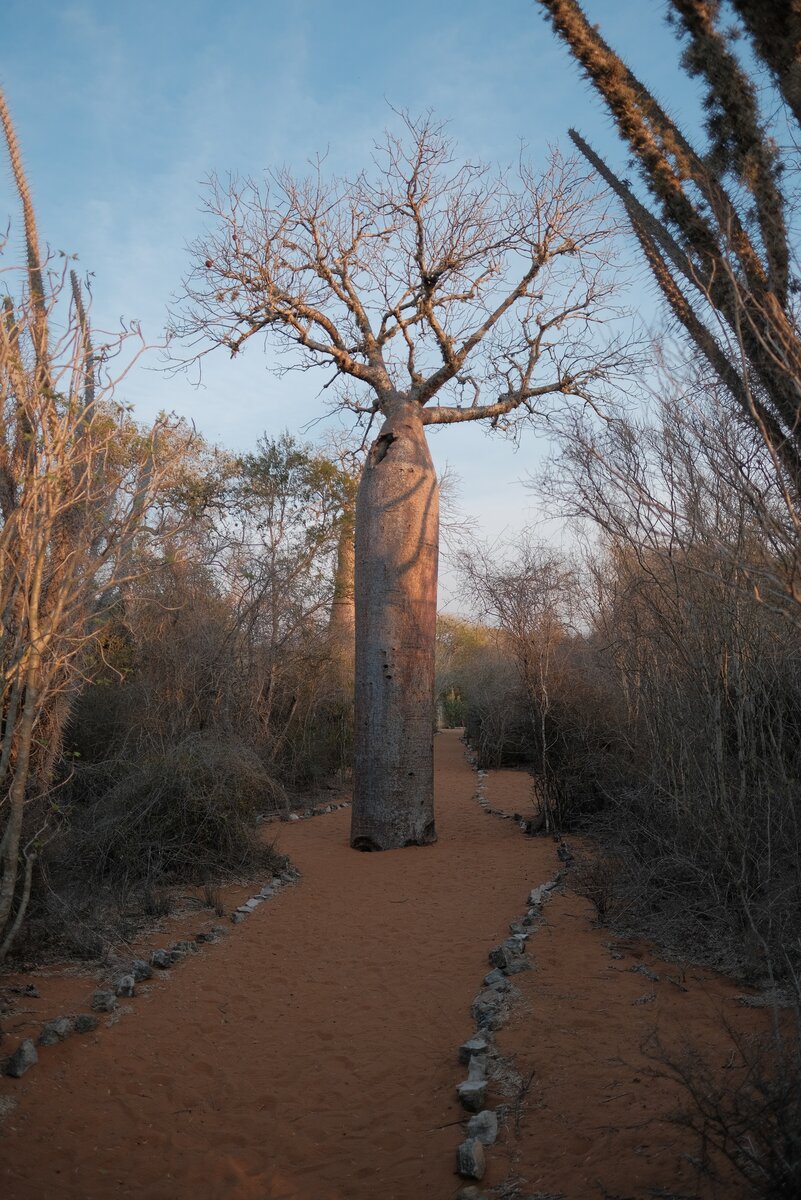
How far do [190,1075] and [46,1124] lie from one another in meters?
0.55

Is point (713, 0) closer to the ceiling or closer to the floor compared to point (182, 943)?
closer to the ceiling

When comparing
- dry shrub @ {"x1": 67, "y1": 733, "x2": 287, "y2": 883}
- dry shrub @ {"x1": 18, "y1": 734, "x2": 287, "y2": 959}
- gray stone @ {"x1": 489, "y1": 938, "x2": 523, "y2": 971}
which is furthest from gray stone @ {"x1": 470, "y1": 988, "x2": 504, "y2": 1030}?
dry shrub @ {"x1": 67, "y1": 733, "x2": 287, "y2": 883}

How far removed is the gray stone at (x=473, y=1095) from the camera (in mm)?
2578

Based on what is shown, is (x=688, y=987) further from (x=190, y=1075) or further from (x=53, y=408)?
(x=53, y=408)

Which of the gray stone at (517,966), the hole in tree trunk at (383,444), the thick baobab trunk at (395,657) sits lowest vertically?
the gray stone at (517,966)

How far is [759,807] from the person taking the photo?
12.1 ft

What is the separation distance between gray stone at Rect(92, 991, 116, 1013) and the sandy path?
0.36ft

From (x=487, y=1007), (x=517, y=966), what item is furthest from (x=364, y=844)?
(x=487, y=1007)

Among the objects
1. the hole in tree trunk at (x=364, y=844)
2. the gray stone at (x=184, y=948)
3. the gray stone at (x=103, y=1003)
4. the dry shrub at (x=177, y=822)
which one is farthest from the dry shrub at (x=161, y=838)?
the hole in tree trunk at (x=364, y=844)

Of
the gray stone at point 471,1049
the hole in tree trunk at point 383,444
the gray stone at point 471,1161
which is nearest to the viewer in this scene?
the gray stone at point 471,1161

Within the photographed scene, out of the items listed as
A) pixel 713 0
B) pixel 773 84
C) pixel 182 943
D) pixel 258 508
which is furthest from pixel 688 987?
pixel 258 508

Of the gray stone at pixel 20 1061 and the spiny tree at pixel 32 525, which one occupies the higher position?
the spiny tree at pixel 32 525

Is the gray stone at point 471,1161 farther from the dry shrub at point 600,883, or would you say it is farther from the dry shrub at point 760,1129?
the dry shrub at point 600,883

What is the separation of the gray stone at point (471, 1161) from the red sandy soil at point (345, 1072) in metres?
0.04
